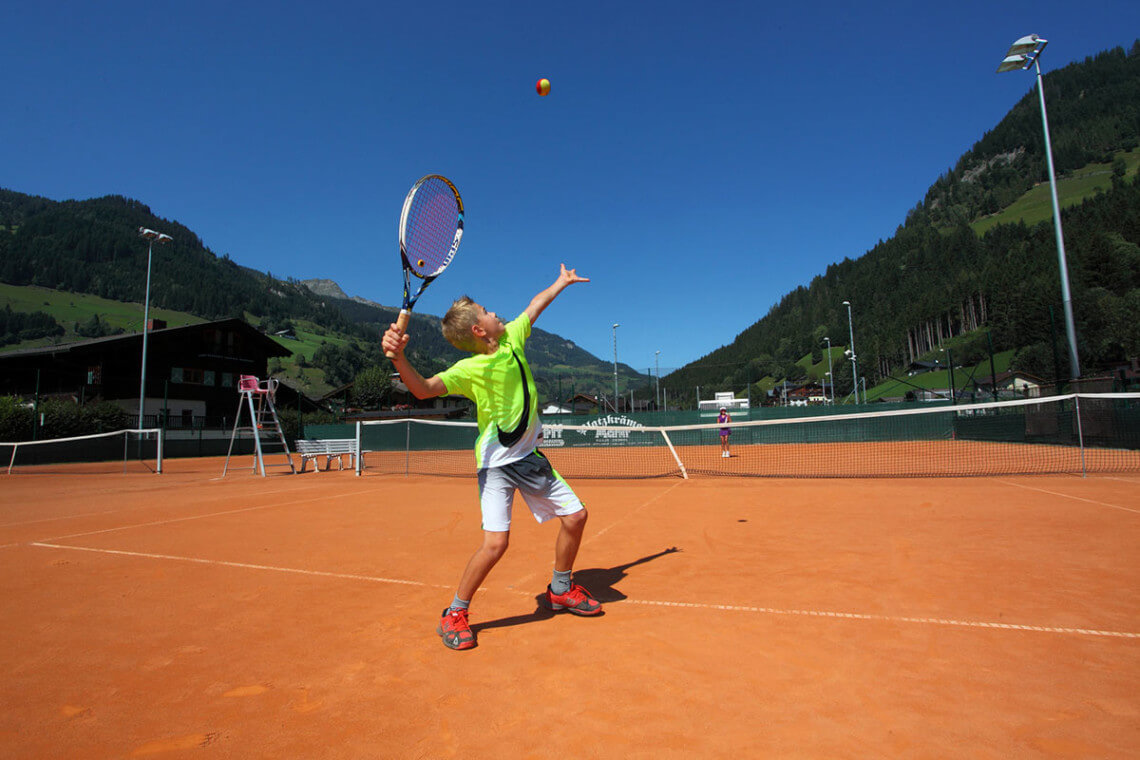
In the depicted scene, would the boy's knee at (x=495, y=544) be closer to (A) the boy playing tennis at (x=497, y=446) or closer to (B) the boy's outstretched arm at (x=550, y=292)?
(A) the boy playing tennis at (x=497, y=446)

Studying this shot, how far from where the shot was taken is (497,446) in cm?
332

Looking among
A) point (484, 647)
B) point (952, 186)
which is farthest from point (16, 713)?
point (952, 186)

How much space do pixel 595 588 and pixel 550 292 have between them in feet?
6.87

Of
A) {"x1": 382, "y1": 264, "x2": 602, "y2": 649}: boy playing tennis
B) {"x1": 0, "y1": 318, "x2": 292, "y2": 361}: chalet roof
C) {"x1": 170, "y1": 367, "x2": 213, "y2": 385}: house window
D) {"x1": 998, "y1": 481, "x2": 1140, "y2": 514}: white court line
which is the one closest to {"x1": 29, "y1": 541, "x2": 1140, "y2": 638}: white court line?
{"x1": 382, "y1": 264, "x2": 602, "y2": 649}: boy playing tennis

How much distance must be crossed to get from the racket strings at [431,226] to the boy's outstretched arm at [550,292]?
78 cm

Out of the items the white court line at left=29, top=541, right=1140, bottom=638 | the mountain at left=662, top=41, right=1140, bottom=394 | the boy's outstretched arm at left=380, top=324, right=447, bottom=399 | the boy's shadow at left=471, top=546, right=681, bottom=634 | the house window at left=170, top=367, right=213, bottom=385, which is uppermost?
the mountain at left=662, top=41, right=1140, bottom=394

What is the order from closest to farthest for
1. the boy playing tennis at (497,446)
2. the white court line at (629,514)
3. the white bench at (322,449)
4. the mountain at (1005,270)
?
the boy playing tennis at (497,446) < the white court line at (629,514) < the white bench at (322,449) < the mountain at (1005,270)

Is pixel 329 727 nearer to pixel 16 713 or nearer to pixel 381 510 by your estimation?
pixel 16 713

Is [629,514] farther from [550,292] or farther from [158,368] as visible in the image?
[158,368]

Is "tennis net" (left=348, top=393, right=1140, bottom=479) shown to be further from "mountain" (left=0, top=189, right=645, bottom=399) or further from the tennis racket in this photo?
"mountain" (left=0, top=189, right=645, bottom=399)

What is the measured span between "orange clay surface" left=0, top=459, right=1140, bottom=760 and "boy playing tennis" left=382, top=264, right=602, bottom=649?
13.7 inches

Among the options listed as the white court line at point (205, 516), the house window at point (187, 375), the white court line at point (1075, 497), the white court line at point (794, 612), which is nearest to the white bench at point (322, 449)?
the white court line at point (205, 516)

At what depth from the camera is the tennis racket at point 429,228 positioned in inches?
148

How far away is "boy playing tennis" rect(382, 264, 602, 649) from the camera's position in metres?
3.18
